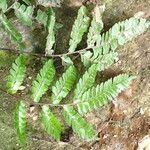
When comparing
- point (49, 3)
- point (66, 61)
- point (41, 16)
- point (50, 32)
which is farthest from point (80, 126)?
point (49, 3)

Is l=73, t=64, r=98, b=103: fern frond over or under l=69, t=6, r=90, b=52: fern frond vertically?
under

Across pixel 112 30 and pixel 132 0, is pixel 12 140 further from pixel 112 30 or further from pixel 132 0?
pixel 132 0

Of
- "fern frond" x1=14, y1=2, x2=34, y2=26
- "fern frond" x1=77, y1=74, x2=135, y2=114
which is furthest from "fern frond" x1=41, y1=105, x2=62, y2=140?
"fern frond" x1=14, y1=2, x2=34, y2=26

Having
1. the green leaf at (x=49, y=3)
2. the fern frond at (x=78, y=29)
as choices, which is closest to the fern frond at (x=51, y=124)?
the fern frond at (x=78, y=29)

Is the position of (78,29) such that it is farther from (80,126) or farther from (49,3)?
(80,126)

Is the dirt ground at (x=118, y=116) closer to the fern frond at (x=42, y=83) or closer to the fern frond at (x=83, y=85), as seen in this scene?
the fern frond at (x=42, y=83)

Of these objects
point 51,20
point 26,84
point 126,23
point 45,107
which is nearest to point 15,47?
point 26,84

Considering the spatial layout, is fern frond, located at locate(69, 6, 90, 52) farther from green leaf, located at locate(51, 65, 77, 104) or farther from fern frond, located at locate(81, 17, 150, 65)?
green leaf, located at locate(51, 65, 77, 104)
